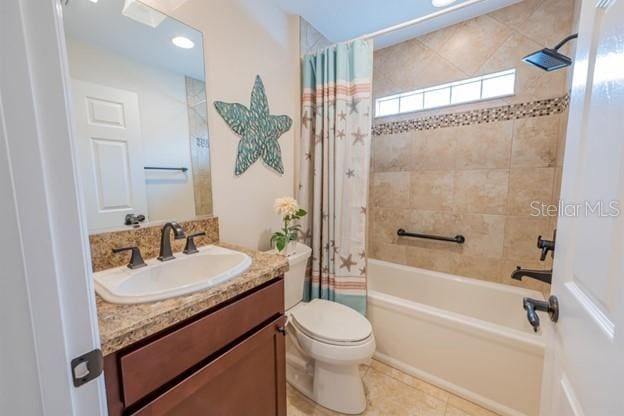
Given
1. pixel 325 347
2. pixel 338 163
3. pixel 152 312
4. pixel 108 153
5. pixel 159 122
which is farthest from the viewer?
pixel 338 163

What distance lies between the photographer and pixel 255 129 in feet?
5.10

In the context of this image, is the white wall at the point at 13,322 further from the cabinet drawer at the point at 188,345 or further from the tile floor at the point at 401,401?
the tile floor at the point at 401,401

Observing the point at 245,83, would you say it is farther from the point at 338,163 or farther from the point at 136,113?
the point at 338,163

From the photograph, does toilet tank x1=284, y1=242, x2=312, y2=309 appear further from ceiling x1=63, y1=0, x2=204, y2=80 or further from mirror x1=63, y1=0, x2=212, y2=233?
ceiling x1=63, y1=0, x2=204, y2=80

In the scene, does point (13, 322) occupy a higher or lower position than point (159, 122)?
lower

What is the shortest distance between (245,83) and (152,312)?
1.30 m

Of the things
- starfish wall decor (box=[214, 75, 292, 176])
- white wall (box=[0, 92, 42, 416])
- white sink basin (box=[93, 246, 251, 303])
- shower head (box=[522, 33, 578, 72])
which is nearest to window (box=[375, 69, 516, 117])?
shower head (box=[522, 33, 578, 72])

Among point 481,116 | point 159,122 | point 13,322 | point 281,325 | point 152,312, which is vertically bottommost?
point 281,325

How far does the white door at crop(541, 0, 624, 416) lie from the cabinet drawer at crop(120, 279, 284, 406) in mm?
839

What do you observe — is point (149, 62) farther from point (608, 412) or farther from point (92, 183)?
point (608, 412)

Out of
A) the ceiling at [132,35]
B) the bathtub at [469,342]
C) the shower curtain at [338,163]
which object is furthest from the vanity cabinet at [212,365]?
the ceiling at [132,35]

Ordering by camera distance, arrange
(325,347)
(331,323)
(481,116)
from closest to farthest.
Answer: (325,347) → (331,323) → (481,116)

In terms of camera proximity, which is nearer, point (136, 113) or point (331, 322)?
point (136, 113)

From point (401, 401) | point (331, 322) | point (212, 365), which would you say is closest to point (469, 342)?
point (401, 401)
